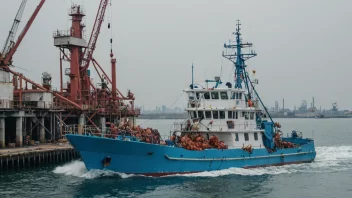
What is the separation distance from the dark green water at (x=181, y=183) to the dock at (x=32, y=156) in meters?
1.52

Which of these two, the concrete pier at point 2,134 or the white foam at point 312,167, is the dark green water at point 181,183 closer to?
the white foam at point 312,167

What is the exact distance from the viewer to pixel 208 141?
33438mm

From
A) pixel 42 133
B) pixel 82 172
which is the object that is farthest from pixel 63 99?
pixel 82 172

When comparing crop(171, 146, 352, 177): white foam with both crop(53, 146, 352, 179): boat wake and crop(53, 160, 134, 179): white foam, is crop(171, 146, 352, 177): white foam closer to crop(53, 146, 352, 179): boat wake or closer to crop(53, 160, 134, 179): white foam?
crop(53, 146, 352, 179): boat wake

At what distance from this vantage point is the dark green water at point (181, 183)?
2706 cm

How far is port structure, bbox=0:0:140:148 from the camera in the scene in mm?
44969

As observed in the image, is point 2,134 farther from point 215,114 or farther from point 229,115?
point 229,115

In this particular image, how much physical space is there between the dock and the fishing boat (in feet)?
28.9

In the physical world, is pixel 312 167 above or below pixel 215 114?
below

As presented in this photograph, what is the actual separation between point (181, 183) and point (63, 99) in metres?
25.8

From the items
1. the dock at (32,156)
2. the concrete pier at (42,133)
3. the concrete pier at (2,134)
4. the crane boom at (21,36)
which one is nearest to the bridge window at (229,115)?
the dock at (32,156)

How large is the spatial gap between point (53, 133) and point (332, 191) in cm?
3049

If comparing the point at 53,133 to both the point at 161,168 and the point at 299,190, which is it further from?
the point at 299,190

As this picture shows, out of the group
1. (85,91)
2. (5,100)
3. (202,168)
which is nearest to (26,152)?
(5,100)
